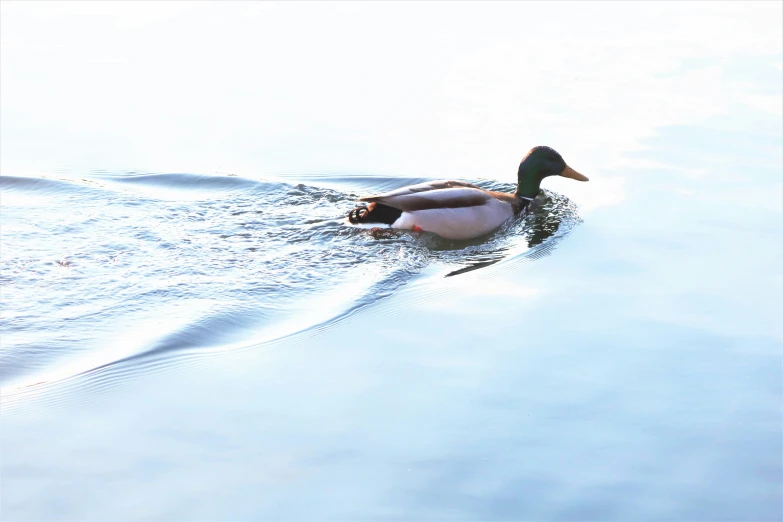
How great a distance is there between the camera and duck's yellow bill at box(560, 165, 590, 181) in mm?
9570

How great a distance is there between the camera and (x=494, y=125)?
1081 cm

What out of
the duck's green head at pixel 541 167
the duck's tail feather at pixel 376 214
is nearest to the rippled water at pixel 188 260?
the duck's tail feather at pixel 376 214

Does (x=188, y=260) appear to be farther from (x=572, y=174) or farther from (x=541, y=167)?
(x=572, y=174)

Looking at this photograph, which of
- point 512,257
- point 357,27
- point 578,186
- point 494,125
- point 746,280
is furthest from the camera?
point 357,27

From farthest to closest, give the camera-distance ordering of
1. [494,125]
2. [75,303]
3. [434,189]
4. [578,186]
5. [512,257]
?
[494,125] < [578,186] < [434,189] < [512,257] < [75,303]

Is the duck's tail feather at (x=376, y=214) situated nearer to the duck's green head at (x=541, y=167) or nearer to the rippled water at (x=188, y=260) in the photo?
the rippled water at (x=188, y=260)

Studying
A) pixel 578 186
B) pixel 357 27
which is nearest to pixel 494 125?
pixel 578 186

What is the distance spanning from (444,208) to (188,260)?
86.5 inches

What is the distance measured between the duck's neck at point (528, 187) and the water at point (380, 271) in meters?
0.24

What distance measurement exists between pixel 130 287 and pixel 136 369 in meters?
1.26

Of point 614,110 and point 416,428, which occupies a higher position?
point 614,110

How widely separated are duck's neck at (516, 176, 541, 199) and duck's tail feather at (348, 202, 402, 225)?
1.48m

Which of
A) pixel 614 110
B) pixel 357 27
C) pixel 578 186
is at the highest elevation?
pixel 357 27

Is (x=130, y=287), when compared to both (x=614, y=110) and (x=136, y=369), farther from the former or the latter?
(x=614, y=110)
